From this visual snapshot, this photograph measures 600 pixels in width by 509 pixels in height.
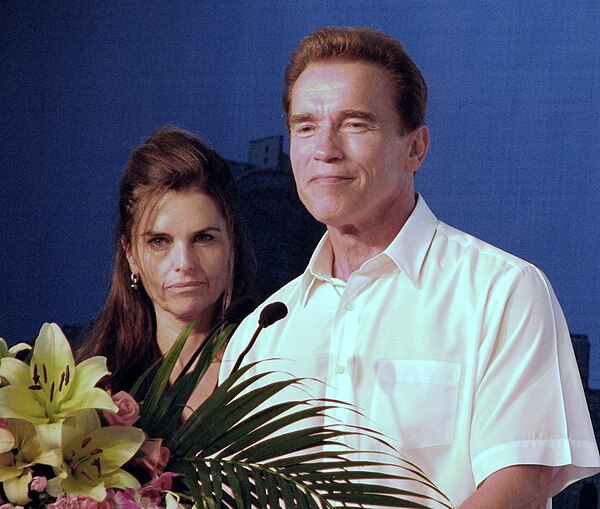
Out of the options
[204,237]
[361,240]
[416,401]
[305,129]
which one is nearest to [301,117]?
[305,129]

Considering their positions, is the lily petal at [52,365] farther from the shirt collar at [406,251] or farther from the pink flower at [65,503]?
the shirt collar at [406,251]

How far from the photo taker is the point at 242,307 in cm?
106

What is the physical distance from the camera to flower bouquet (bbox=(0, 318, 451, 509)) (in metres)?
0.73

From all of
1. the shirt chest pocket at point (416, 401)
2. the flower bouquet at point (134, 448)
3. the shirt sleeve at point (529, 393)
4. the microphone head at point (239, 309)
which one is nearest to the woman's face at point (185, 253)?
the shirt chest pocket at point (416, 401)

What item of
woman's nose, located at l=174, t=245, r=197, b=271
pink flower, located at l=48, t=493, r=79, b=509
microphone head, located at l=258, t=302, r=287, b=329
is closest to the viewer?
pink flower, located at l=48, t=493, r=79, b=509

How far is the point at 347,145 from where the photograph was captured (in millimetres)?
1458

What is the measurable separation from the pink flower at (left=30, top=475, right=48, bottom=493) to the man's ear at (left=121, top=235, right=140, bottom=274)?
127 centimetres

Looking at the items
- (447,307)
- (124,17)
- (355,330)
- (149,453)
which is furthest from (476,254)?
(124,17)

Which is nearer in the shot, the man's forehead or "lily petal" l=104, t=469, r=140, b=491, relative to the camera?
"lily petal" l=104, t=469, r=140, b=491

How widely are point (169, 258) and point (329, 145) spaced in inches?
21.5

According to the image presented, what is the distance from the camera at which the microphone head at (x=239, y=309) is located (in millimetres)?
1051

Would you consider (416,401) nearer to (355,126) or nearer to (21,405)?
(355,126)

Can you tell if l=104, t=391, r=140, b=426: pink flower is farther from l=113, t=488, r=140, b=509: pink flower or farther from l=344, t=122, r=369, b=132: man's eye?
l=344, t=122, r=369, b=132: man's eye

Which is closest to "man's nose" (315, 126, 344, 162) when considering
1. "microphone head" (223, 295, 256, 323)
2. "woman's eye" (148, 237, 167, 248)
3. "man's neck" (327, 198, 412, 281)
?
"man's neck" (327, 198, 412, 281)
